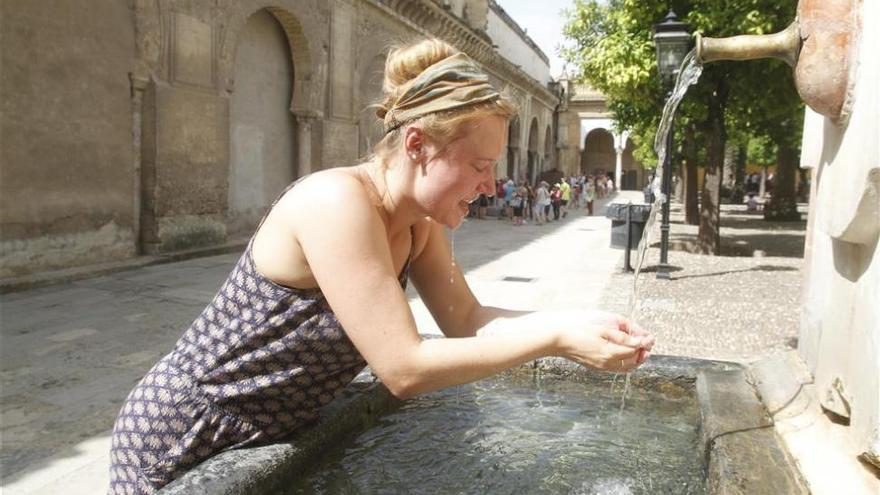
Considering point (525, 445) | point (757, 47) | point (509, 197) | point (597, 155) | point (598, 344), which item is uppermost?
point (597, 155)

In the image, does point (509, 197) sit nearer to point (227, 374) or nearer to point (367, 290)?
point (227, 374)

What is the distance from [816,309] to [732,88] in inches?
422

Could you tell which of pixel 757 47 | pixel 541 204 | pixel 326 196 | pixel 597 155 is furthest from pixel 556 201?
pixel 597 155

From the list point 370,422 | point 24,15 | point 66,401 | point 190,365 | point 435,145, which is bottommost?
point 66,401

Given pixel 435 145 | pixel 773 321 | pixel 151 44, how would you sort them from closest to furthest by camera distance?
pixel 435 145, pixel 773 321, pixel 151 44

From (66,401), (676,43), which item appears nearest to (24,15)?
(66,401)

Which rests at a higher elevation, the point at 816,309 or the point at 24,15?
the point at 24,15

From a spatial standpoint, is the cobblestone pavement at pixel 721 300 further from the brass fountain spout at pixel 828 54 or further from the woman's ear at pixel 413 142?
the woman's ear at pixel 413 142

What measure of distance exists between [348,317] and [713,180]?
40.0ft

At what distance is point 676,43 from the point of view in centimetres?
898

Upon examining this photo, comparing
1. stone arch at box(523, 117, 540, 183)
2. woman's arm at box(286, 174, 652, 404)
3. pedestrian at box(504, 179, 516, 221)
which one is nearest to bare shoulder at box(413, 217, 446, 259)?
woman's arm at box(286, 174, 652, 404)

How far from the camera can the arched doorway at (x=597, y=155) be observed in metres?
55.0

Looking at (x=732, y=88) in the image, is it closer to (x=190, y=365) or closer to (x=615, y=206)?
(x=615, y=206)

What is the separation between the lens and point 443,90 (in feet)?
4.87
